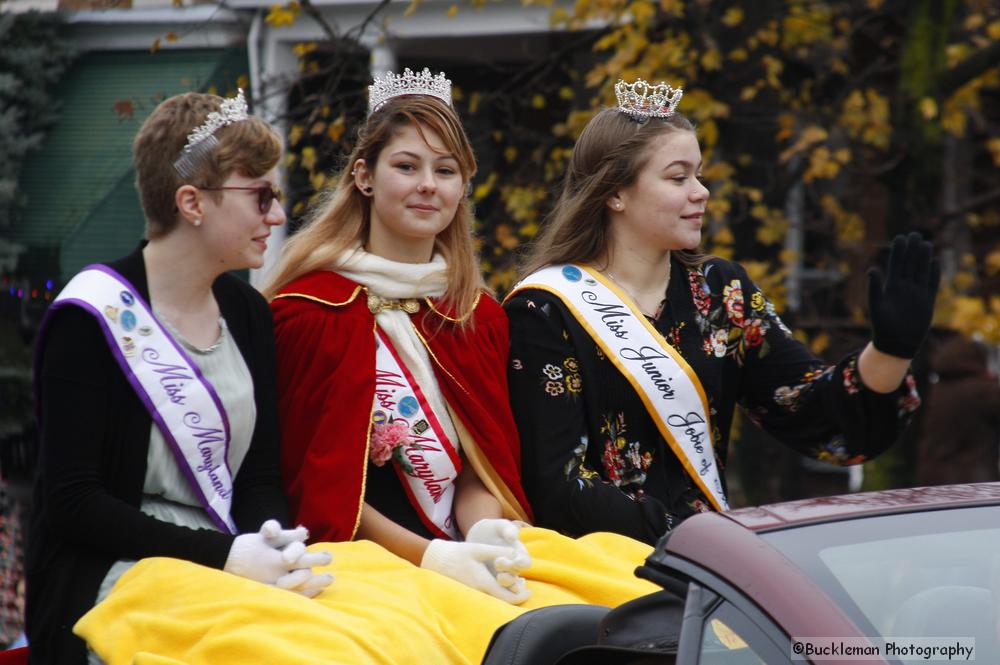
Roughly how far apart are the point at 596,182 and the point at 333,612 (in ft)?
5.61

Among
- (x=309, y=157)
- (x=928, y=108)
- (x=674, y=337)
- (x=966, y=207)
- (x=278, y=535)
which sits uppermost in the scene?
(x=928, y=108)

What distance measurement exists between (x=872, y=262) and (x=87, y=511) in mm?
6098

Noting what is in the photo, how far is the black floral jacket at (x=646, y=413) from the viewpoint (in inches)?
152

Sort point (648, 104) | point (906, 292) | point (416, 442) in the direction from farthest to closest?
point (648, 104)
point (416, 442)
point (906, 292)

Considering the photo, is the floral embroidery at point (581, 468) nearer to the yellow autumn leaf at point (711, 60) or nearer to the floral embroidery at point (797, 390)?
the floral embroidery at point (797, 390)

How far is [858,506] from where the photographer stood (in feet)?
8.36

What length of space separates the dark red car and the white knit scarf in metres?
1.32

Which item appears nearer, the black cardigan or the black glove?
the black cardigan

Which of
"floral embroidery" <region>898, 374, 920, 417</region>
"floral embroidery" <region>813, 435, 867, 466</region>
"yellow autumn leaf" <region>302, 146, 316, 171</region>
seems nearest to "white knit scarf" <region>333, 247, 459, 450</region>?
"floral embroidery" <region>813, 435, 867, 466</region>

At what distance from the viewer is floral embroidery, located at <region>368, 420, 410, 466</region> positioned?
377cm

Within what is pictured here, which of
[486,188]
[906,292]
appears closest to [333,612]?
[906,292]

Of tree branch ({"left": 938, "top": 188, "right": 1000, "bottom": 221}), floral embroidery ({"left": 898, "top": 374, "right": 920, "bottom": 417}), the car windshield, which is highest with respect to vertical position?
tree branch ({"left": 938, "top": 188, "right": 1000, "bottom": 221})

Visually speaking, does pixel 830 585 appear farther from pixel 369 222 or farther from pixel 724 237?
pixel 724 237

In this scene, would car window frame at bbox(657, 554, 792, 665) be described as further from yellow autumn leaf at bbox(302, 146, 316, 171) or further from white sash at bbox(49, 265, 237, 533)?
yellow autumn leaf at bbox(302, 146, 316, 171)
